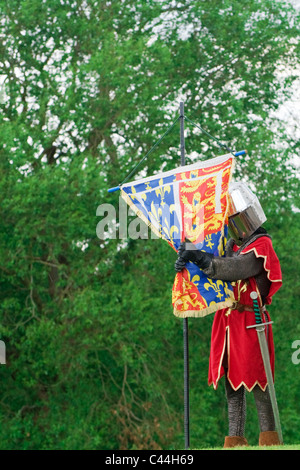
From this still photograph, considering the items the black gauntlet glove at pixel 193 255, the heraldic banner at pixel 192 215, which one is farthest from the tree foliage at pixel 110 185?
the black gauntlet glove at pixel 193 255

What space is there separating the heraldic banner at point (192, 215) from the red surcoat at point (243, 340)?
0.45ft

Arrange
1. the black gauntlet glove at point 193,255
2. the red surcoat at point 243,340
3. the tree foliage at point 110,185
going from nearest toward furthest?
1. the black gauntlet glove at point 193,255
2. the red surcoat at point 243,340
3. the tree foliage at point 110,185

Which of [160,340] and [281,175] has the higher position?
[281,175]

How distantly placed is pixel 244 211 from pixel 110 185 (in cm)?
701

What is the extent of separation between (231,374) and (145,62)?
7754 millimetres

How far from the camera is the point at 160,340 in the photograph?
12.7 metres

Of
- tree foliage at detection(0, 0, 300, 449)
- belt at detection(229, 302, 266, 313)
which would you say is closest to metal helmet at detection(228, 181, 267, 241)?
belt at detection(229, 302, 266, 313)

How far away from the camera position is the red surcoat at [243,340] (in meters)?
5.52

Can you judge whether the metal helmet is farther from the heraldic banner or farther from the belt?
the belt

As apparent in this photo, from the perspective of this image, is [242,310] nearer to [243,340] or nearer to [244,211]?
[243,340]

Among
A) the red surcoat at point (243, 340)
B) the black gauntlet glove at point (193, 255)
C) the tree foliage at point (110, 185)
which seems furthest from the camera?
the tree foliage at point (110, 185)

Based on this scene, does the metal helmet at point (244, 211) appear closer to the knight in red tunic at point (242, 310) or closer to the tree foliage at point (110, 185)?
the knight in red tunic at point (242, 310)
